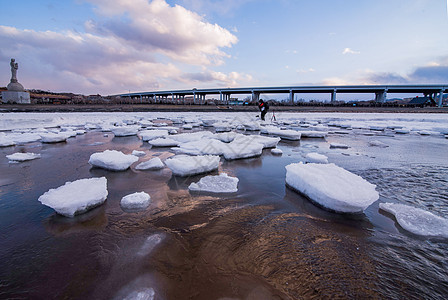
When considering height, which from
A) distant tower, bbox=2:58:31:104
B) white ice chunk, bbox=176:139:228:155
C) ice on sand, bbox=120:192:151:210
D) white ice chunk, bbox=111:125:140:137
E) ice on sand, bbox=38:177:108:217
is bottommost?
ice on sand, bbox=120:192:151:210

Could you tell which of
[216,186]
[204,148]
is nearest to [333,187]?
[216,186]

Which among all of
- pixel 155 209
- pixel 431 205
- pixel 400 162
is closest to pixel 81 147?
pixel 155 209

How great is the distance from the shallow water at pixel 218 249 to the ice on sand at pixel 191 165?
0.45m

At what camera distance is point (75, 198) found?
84.0 inches

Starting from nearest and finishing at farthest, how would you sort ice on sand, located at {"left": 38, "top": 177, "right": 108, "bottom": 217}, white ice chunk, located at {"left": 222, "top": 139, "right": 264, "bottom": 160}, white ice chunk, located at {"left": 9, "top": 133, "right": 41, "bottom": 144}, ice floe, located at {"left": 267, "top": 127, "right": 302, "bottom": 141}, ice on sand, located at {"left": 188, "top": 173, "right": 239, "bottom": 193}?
ice on sand, located at {"left": 38, "top": 177, "right": 108, "bottom": 217}, ice on sand, located at {"left": 188, "top": 173, "right": 239, "bottom": 193}, white ice chunk, located at {"left": 222, "top": 139, "right": 264, "bottom": 160}, white ice chunk, located at {"left": 9, "top": 133, "right": 41, "bottom": 144}, ice floe, located at {"left": 267, "top": 127, "right": 302, "bottom": 141}

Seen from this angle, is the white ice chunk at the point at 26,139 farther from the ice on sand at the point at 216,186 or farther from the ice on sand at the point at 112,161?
the ice on sand at the point at 216,186

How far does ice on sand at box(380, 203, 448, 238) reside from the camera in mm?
1866

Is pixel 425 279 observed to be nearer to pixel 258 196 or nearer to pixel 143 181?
pixel 258 196

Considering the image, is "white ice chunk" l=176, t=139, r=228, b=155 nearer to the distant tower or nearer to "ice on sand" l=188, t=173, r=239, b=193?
"ice on sand" l=188, t=173, r=239, b=193

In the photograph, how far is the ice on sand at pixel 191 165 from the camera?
3.33m

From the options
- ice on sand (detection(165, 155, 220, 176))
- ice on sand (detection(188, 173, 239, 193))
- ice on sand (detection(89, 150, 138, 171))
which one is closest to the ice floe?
ice on sand (detection(165, 155, 220, 176))

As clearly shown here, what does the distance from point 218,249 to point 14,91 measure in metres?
33.8

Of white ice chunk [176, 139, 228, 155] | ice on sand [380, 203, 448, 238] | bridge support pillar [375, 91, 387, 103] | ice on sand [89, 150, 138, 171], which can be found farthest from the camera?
bridge support pillar [375, 91, 387, 103]

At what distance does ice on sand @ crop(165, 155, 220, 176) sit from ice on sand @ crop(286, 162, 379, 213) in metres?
1.38
